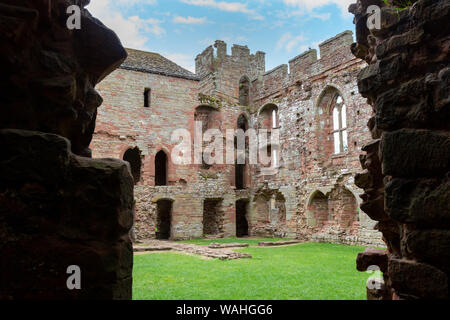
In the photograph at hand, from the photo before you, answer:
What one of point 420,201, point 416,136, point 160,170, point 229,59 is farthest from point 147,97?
point 420,201

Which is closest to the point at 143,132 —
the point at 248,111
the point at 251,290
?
the point at 248,111

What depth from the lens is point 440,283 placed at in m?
2.16

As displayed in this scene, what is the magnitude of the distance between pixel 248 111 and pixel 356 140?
8144mm

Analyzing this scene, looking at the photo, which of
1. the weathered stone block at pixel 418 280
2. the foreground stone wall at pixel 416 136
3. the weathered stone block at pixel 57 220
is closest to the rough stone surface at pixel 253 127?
the weathered stone block at pixel 418 280

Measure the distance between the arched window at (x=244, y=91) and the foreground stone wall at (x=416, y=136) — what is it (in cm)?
2084

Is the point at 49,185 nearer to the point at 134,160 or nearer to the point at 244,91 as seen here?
the point at 134,160

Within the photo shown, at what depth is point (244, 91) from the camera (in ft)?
77.6

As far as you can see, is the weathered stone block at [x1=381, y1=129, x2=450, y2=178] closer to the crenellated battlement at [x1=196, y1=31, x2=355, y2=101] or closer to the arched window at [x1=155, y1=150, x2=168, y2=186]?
the crenellated battlement at [x1=196, y1=31, x2=355, y2=101]

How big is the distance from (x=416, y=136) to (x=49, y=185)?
7.38 ft

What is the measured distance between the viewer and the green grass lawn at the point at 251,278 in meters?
6.28

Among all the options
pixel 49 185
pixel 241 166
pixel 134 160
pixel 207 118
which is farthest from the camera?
pixel 241 166

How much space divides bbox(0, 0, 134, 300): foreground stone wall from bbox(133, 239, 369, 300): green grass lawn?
13.5ft
